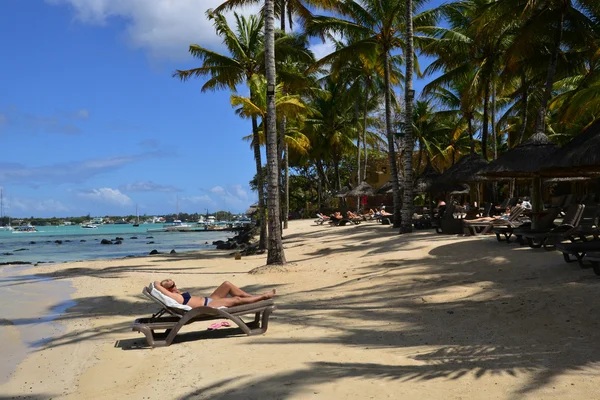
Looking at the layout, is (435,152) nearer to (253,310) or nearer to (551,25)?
(551,25)

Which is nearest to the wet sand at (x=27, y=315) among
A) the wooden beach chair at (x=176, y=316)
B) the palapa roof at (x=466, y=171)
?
the wooden beach chair at (x=176, y=316)

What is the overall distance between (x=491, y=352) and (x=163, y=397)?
295 cm

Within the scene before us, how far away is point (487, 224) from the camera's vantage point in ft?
47.9

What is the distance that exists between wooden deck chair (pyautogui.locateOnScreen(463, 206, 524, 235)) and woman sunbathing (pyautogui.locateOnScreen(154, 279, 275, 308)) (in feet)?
28.3

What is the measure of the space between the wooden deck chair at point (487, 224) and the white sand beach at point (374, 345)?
2.82 m

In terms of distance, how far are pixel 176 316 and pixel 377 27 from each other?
17767 millimetres

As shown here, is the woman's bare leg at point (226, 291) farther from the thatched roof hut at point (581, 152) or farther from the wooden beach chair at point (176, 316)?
the thatched roof hut at point (581, 152)

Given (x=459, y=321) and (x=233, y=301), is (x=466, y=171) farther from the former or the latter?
(x=233, y=301)

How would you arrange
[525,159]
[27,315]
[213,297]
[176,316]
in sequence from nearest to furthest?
[176,316] → [213,297] → [27,315] → [525,159]

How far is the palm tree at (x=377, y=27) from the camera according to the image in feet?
66.1

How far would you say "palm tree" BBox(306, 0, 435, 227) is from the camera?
2016cm

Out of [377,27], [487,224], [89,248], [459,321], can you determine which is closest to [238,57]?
[377,27]

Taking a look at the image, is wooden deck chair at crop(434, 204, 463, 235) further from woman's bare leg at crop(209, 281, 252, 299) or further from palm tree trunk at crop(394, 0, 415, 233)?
woman's bare leg at crop(209, 281, 252, 299)

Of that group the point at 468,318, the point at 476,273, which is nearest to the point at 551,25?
the point at 476,273
